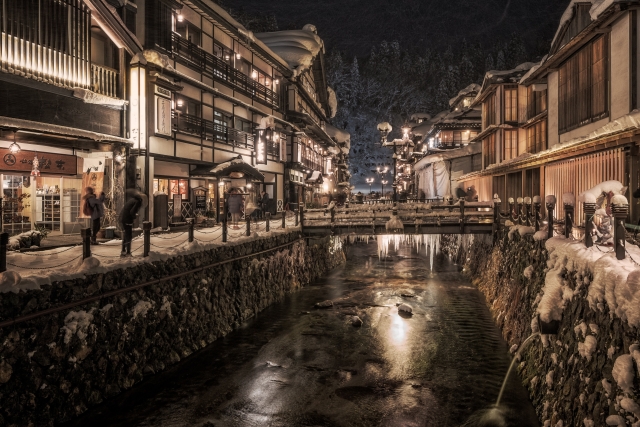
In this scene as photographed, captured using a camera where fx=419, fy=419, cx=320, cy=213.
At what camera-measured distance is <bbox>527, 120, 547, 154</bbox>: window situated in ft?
88.2

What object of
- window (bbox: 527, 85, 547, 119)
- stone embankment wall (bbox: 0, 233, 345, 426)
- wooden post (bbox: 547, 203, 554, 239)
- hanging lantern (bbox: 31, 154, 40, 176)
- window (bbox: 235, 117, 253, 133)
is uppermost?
window (bbox: 527, 85, 547, 119)

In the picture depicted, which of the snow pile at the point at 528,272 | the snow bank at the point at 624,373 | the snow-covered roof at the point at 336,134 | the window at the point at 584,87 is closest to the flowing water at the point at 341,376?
the snow pile at the point at 528,272

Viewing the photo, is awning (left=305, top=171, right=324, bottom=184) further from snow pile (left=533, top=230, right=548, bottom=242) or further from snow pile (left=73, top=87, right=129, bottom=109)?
snow pile (left=533, top=230, right=548, bottom=242)

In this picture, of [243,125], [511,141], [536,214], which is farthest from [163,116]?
[511,141]

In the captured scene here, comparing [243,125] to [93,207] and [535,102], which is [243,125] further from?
[535,102]

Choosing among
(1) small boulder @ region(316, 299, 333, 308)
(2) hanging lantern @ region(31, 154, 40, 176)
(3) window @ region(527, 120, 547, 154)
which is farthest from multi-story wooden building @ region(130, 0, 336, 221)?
(3) window @ region(527, 120, 547, 154)

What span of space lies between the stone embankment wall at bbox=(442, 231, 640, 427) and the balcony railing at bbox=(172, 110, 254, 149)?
57.4 ft

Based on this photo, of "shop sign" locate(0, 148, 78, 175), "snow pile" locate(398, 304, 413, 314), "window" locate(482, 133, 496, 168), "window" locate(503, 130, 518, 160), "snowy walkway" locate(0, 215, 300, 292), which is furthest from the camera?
"window" locate(482, 133, 496, 168)

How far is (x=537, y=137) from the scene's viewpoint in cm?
2833

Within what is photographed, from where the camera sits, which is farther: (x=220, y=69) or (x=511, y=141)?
(x=511, y=141)

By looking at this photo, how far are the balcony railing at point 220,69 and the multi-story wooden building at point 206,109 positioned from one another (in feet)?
0.20

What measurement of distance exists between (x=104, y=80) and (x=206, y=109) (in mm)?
8066

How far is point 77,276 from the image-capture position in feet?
30.5

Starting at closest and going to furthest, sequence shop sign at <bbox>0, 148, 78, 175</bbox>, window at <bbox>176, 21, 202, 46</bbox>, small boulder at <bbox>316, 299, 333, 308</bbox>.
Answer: shop sign at <bbox>0, 148, 78, 175</bbox> < small boulder at <bbox>316, 299, 333, 308</bbox> < window at <bbox>176, 21, 202, 46</bbox>
